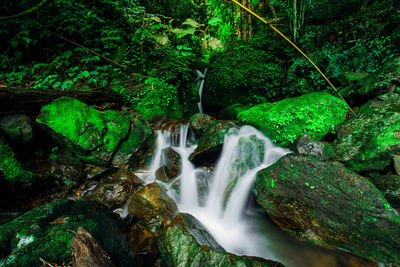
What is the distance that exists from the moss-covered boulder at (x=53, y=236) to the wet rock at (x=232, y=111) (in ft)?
17.5

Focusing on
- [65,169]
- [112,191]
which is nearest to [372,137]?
[112,191]

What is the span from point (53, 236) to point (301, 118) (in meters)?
5.27

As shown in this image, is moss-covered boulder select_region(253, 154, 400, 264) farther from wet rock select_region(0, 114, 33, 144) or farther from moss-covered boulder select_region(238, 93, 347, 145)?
wet rock select_region(0, 114, 33, 144)

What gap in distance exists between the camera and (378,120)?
3918mm

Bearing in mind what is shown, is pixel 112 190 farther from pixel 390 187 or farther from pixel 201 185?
pixel 390 187

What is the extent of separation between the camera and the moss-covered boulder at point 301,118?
4.57 metres

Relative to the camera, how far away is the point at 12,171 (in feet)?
11.5

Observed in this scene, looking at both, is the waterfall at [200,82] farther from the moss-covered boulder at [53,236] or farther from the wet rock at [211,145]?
the moss-covered boulder at [53,236]

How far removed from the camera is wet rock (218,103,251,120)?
270 inches

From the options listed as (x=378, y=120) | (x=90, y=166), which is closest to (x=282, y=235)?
(x=378, y=120)

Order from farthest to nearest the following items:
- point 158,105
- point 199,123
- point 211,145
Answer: point 158,105 → point 199,123 → point 211,145

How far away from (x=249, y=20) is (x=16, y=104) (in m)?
8.87

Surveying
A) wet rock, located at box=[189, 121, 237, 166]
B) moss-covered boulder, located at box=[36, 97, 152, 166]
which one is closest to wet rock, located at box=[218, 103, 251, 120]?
wet rock, located at box=[189, 121, 237, 166]

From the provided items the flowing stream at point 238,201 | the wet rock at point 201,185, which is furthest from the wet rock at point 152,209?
the wet rock at point 201,185
